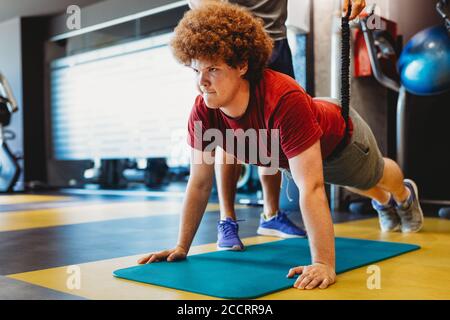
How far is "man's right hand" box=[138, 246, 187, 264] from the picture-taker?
1.52 m

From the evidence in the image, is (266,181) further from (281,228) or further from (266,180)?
(281,228)

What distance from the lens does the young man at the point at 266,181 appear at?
1.85m

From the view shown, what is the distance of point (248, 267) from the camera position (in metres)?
1.47

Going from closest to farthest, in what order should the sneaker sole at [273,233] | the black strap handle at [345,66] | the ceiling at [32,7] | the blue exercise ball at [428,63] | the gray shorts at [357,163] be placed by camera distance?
the black strap handle at [345,66]
the gray shorts at [357,163]
the sneaker sole at [273,233]
the blue exercise ball at [428,63]
the ceiling at [32,7]

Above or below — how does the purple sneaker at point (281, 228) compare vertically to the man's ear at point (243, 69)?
below

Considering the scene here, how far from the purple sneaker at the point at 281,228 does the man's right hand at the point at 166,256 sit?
650mm

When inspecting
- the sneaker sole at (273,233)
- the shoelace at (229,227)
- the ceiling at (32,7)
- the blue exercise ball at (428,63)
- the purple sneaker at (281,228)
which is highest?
the ceiling at (32,7)

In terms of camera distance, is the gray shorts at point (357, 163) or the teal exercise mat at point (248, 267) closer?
the teal exercise mat at point (248, 267)

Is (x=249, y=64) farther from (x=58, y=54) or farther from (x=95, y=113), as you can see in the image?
(x=58, y=54)

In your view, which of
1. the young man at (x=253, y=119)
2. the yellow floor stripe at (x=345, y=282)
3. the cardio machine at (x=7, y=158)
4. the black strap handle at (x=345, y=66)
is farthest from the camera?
the cardio machine at (x=7, y=158)

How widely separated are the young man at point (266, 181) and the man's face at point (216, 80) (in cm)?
56

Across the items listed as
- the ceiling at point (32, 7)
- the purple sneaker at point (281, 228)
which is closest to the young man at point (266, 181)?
the purple sneaker at point (281, 228)

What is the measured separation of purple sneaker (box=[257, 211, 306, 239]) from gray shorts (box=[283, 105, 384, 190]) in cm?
34

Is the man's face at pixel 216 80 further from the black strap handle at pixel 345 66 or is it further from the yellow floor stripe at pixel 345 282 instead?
the yellow floor stripe at pixel 345 282
